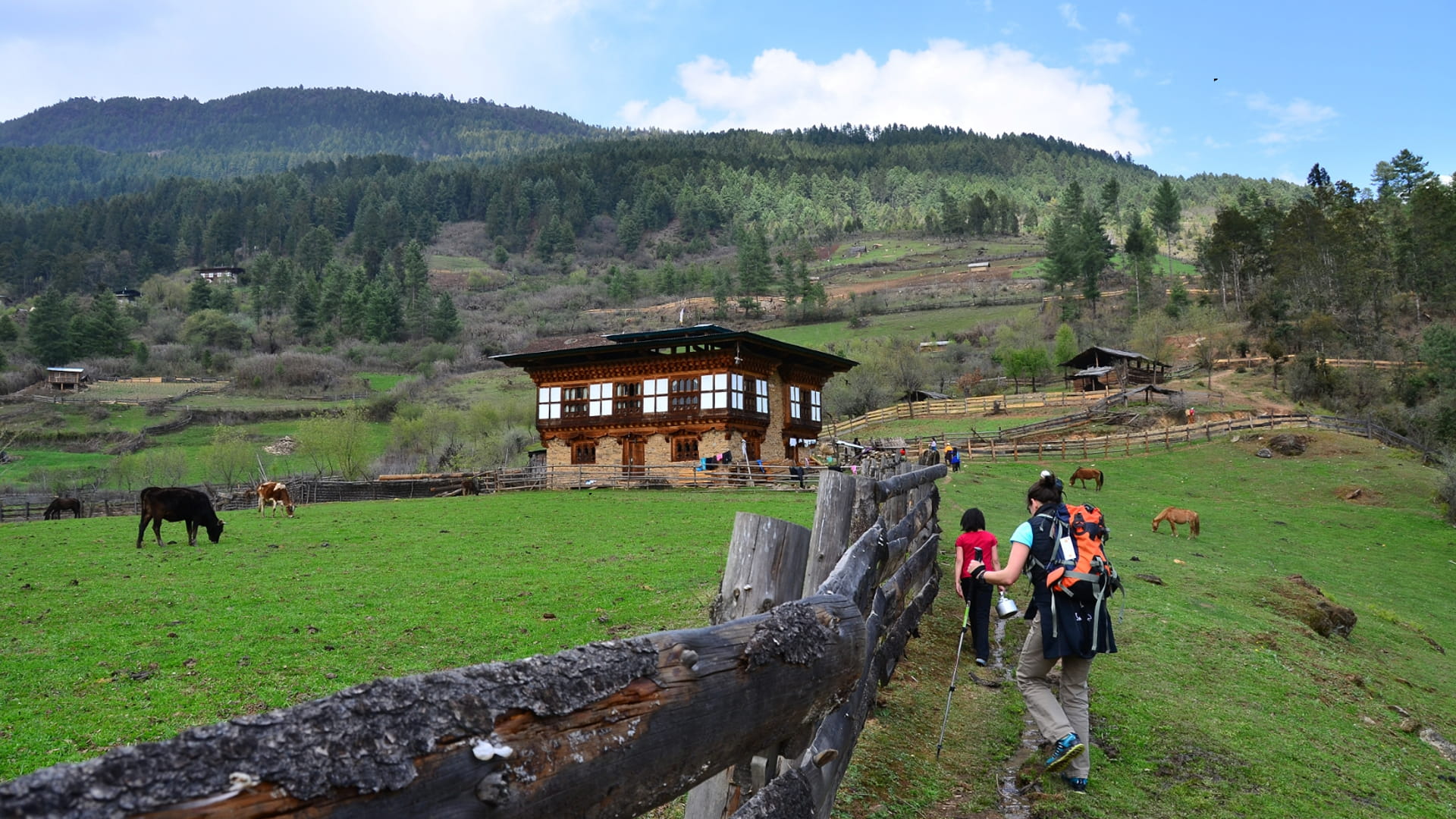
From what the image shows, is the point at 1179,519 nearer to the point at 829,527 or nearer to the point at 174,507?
the point at 829,527

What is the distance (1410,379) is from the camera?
59.8 meters

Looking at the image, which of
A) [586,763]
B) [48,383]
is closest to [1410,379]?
[586,763]

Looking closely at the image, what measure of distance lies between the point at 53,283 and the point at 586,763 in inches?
7880

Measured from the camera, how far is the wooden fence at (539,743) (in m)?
1.43

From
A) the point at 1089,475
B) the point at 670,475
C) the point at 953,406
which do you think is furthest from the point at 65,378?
the point at 1089,475

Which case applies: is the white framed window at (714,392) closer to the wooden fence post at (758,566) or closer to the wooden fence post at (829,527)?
the wooden fence post at (829,527)

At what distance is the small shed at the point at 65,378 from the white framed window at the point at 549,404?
72.5 metres

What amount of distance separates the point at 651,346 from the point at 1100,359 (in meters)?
44.8

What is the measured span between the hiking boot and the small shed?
11131 centimetres

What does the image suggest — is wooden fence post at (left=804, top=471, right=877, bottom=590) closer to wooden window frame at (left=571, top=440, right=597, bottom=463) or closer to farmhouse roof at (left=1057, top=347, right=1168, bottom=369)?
wooden window frame at (left=571, top=440, right=597, bottom=463)

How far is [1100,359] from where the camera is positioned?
73.9m

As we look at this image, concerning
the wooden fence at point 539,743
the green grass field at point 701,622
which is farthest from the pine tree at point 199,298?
the wooden fence at point 539,743

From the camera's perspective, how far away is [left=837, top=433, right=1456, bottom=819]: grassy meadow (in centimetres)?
714

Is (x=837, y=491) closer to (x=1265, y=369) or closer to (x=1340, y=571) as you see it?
(x=1340, y=571)
